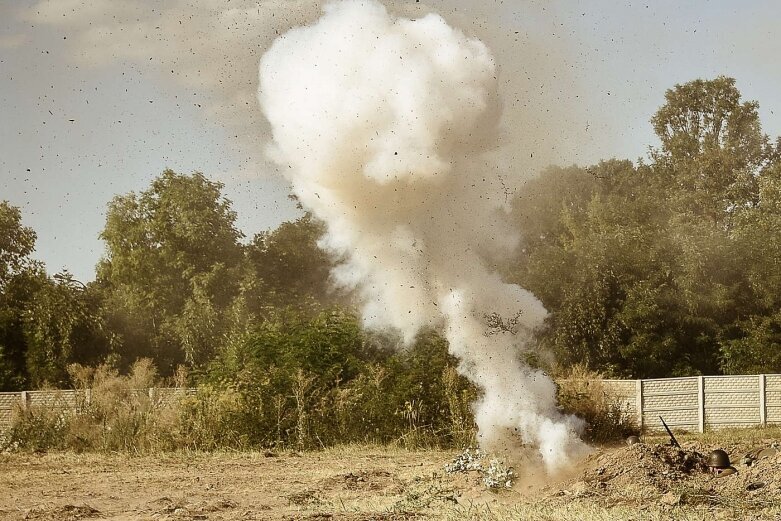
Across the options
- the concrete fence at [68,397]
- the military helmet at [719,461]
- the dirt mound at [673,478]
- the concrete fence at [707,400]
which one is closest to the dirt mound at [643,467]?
the dirt mound at [673,478]

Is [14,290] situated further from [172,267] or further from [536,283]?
[536,283]

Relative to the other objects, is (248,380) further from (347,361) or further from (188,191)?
(188,191)

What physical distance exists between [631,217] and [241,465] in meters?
26.0

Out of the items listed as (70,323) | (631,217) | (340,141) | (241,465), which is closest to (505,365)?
(340,141)

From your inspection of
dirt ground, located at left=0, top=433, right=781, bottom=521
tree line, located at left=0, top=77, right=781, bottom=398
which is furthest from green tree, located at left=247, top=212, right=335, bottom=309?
dirt ground, located at left=0, top=433, right=781, bottom=521

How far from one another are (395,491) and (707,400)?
50.5ft

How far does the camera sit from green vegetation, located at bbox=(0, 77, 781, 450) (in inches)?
1339

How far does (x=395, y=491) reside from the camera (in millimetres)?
15273

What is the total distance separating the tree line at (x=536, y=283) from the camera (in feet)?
116

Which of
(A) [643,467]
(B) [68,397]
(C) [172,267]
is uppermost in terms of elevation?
(C) [172,267]

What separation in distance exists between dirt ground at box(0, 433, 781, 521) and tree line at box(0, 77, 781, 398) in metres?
11.7

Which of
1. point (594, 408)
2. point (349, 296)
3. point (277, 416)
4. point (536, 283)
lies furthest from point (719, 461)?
point (536, 283)

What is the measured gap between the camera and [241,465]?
19.6 meters

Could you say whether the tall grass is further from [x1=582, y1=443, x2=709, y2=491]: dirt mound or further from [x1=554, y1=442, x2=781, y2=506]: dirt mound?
[x1=554, y1=442, x2=781, y2=506]: dirt mound
